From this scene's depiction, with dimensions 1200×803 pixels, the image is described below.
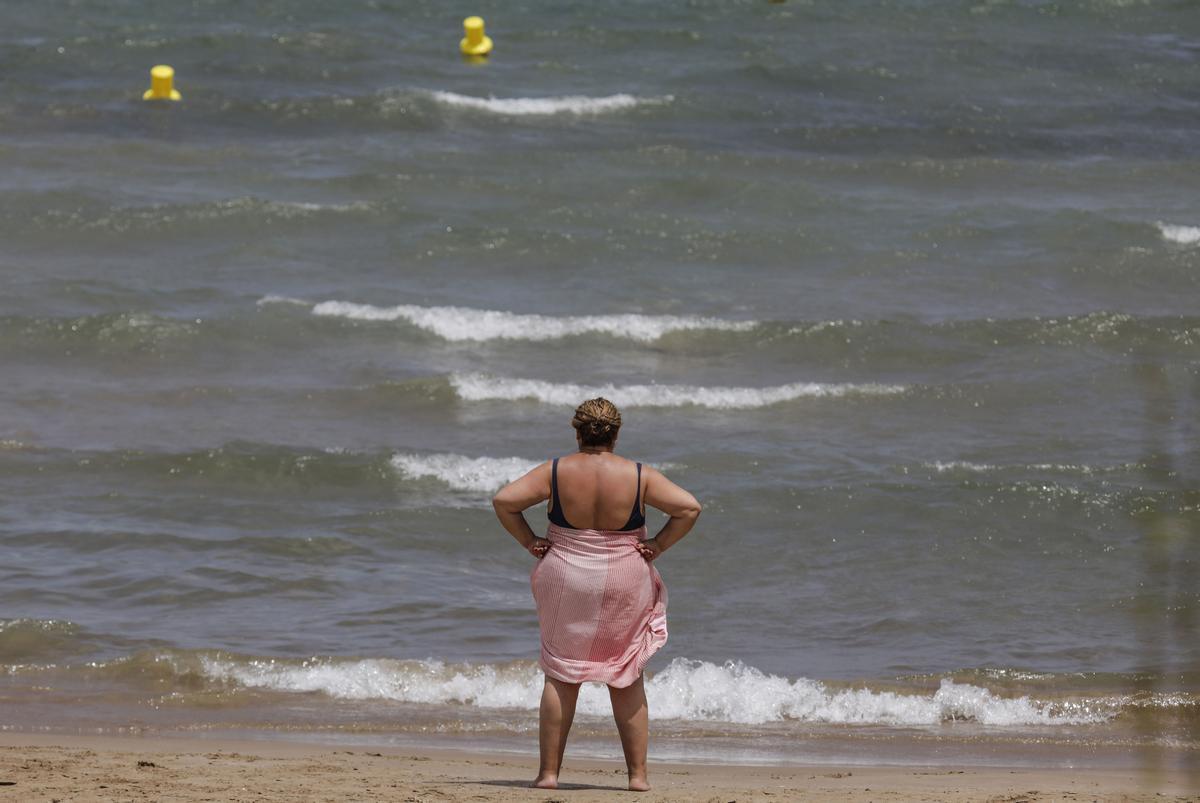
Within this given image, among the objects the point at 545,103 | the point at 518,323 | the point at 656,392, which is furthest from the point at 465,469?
the point at 545,103

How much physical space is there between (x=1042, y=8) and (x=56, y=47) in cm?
1552

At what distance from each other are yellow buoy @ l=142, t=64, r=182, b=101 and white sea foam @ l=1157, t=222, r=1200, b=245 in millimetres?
12194

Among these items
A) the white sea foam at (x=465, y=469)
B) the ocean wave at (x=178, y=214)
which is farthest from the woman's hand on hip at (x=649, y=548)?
the ocean wave at (x=178, y=214)

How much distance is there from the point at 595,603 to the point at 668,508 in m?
0.39

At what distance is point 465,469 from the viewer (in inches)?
466

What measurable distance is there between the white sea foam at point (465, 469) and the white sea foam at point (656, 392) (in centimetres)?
157

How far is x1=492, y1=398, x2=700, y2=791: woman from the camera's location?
570 cm

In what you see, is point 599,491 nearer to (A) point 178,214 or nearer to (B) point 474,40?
(A) point 178,214

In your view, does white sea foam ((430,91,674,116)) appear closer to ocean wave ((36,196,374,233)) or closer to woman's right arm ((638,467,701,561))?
ocean wave ((36,196,374,233))

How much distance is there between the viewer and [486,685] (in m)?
8.09

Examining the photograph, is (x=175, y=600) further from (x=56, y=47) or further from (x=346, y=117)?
(x=56, y=47)

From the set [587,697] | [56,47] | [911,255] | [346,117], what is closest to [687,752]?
[587,697]

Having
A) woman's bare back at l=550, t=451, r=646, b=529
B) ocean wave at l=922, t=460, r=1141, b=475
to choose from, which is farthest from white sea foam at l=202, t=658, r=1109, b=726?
ocean wave at l=922, t=460, r=1141, b=475

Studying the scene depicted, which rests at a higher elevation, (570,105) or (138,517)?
(570,105)
